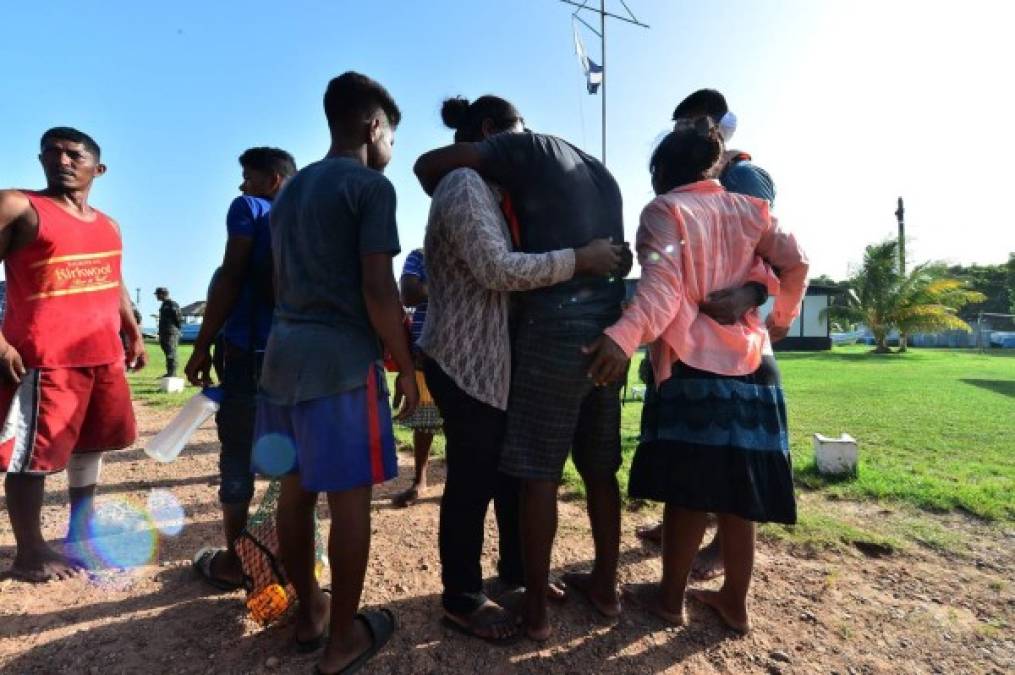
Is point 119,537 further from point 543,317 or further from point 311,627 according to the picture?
point 543,317

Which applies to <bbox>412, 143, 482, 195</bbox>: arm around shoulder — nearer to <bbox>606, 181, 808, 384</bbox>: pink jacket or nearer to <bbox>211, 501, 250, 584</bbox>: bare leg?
<bbox>606, 181, 808, 384</bbox>: pink jacket

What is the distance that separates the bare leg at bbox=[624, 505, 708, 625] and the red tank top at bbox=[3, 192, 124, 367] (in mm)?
2746

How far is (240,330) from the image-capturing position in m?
2.43

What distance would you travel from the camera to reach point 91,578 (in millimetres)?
2582

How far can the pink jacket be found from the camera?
6.54ft

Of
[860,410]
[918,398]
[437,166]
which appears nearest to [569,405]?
[437,166]

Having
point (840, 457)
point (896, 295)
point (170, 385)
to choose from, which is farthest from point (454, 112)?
point (896, 295)

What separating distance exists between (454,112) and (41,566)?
108 inches

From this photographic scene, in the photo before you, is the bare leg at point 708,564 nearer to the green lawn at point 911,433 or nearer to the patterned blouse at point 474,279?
the green lawn at point 911,433

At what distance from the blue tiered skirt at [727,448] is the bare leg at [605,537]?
206 millimetres

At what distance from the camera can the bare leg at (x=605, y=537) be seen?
2258mm

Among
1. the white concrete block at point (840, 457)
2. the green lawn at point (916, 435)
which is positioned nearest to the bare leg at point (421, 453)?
the green lawn at point (916, 435)

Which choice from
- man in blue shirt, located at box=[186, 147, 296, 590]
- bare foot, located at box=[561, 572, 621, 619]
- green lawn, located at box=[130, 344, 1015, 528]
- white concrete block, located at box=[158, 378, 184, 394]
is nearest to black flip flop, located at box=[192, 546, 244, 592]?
man in blue shirt, located at box=[186, 147, 296, 590]

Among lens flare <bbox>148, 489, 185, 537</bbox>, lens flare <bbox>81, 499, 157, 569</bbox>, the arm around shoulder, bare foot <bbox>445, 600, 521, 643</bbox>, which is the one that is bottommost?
lens flare <bbox>148, 489, 185, 537</bbox>
